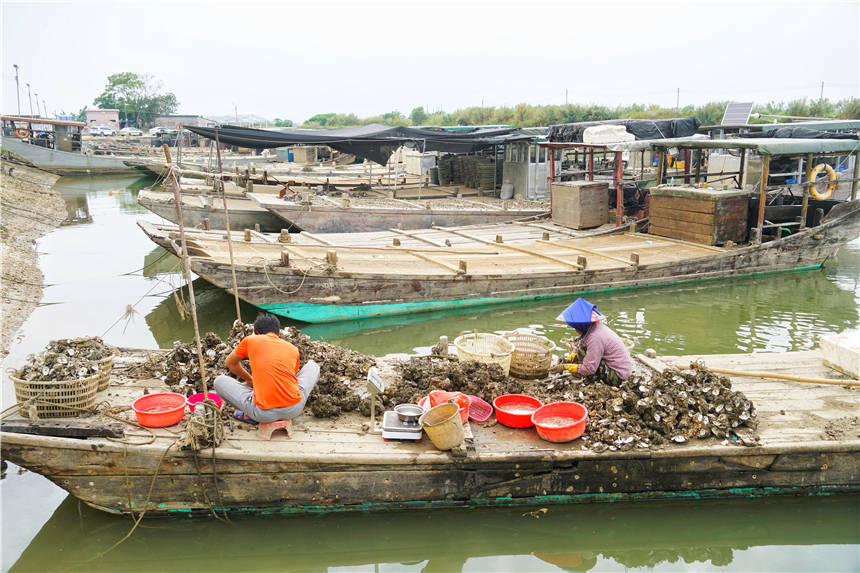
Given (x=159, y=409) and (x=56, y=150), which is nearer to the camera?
(x=159, y=409)

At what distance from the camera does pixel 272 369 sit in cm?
477

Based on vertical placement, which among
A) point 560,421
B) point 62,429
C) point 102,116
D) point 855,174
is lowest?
point 560,421

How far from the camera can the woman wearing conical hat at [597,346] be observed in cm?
553

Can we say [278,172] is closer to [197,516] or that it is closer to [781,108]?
[197,516]

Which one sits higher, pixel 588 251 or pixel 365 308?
pixel 588 251

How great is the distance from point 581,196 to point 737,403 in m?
9.64

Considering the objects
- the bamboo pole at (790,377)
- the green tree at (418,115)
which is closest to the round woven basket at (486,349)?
the bamboo pole at (790,377)

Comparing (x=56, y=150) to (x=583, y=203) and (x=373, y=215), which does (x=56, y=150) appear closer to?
(x=373, y=215)

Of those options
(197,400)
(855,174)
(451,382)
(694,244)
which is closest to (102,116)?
(694,244)

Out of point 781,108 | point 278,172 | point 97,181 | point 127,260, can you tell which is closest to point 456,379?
point 127,260

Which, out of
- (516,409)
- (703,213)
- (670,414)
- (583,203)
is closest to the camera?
(670,414)

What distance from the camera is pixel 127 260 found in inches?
611

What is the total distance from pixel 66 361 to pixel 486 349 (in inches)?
159

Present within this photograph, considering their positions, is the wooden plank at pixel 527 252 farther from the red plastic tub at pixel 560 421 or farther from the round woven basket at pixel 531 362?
the red plastic tub at pixel 560 421
